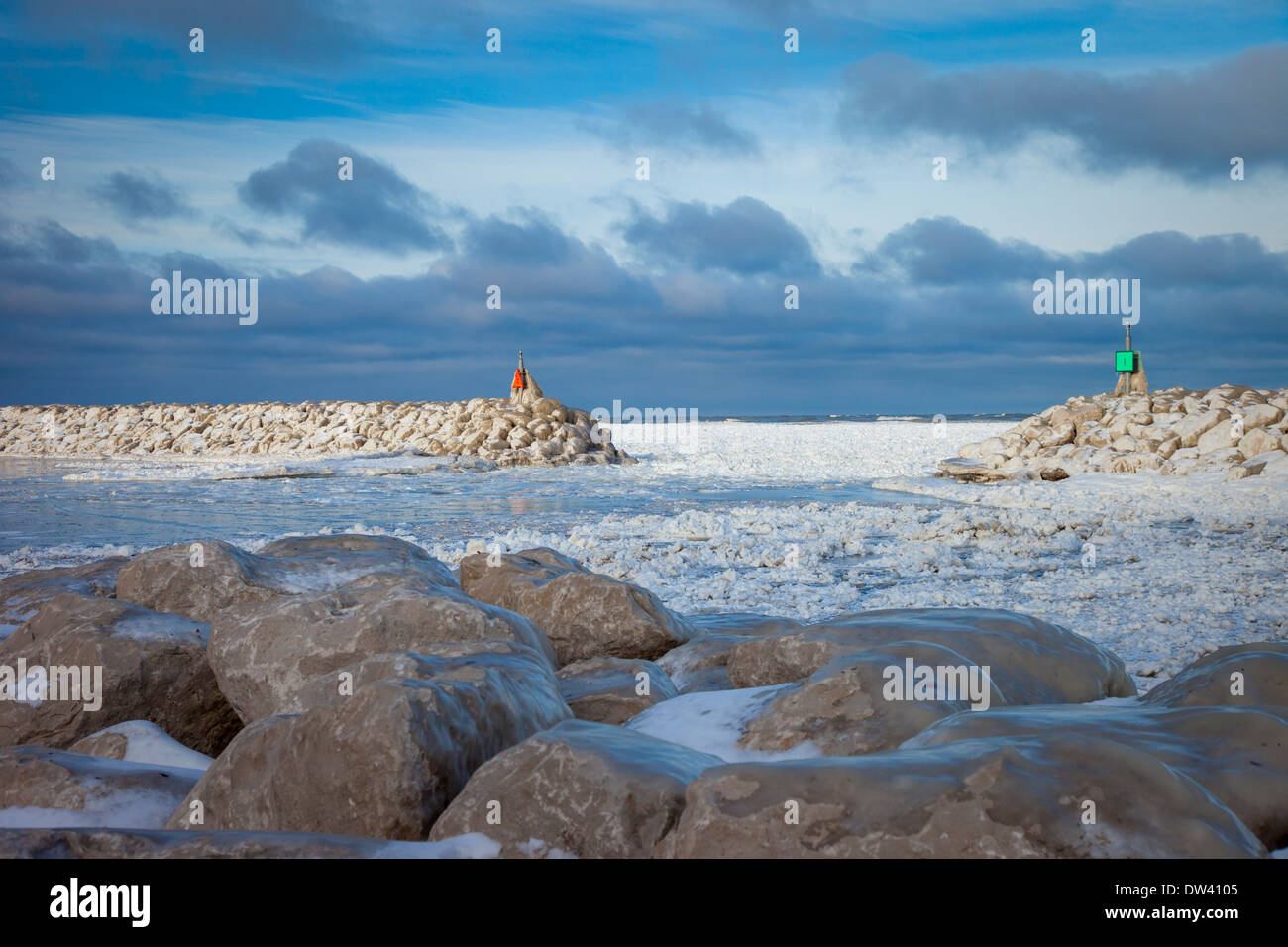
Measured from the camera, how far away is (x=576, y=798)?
2596 millimetres

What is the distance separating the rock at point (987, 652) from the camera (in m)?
4.20

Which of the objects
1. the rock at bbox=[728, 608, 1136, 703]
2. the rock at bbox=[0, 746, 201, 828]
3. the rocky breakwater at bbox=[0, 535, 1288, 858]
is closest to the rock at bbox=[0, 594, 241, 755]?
the rocky breakwater at bbox=[0, 535, 1288, 858]

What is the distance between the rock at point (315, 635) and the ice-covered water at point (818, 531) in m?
3.59

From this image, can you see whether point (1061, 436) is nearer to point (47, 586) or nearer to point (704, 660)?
point (704, 660)

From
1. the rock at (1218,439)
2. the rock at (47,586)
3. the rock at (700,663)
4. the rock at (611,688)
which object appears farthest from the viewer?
the rock at (1218,439)

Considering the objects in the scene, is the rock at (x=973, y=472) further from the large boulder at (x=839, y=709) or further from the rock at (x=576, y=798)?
the rock at (x=576, y=798)

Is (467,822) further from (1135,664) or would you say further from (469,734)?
(1135,664)

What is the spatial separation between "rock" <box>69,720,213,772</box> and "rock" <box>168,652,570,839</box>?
0.75 m

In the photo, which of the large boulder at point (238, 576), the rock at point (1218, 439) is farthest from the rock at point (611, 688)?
the rock at point (1218, 439)

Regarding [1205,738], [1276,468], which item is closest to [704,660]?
[1205,738]

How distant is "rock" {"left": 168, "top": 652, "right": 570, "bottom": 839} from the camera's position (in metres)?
2.76

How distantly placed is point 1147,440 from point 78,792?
19564mm

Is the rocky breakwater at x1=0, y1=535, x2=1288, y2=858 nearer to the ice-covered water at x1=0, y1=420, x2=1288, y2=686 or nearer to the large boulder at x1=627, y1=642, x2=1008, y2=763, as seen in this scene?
the large boulder at x1=627, y1=642, x2=1008, y2=763
